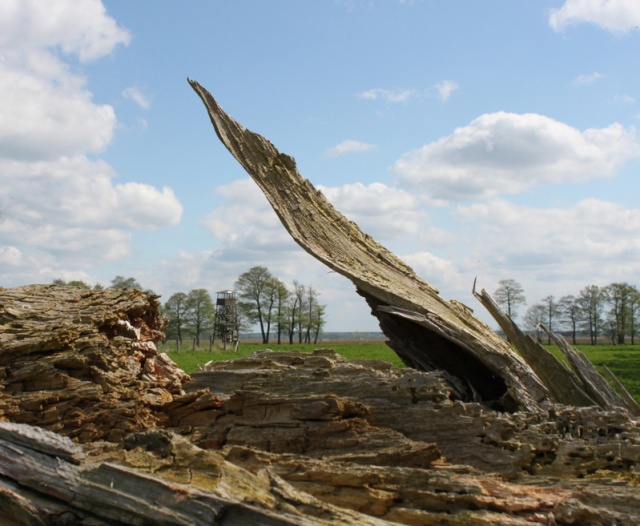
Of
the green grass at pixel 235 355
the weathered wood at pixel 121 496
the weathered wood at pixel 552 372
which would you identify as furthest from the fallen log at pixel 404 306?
the green grass at pixel 235 355

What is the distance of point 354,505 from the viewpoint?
13.8ft

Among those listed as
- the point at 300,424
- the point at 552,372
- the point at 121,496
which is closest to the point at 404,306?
the point at 300,424

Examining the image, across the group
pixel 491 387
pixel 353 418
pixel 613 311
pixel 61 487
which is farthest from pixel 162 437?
pixel 613 311

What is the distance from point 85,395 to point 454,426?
3735 millimetres

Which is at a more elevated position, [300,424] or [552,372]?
[552,372]

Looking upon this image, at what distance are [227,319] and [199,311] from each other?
12.5 ft

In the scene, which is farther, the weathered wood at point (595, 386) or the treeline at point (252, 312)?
the treeline at point (252, 312)

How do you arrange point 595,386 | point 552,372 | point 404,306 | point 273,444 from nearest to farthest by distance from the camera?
point 273,444
point 404,306
point 595,386
point 552,372

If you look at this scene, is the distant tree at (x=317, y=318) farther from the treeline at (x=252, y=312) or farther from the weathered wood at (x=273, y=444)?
the weathered wood at (x=273, y=444)

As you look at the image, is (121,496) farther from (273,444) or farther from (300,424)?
(300,424)

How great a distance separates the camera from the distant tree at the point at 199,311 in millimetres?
68812

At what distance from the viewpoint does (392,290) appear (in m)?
7.11

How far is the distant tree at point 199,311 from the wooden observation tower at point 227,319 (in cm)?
117

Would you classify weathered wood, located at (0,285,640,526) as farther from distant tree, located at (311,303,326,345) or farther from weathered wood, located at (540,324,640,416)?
distant tree, located at (311,303,326,345)
